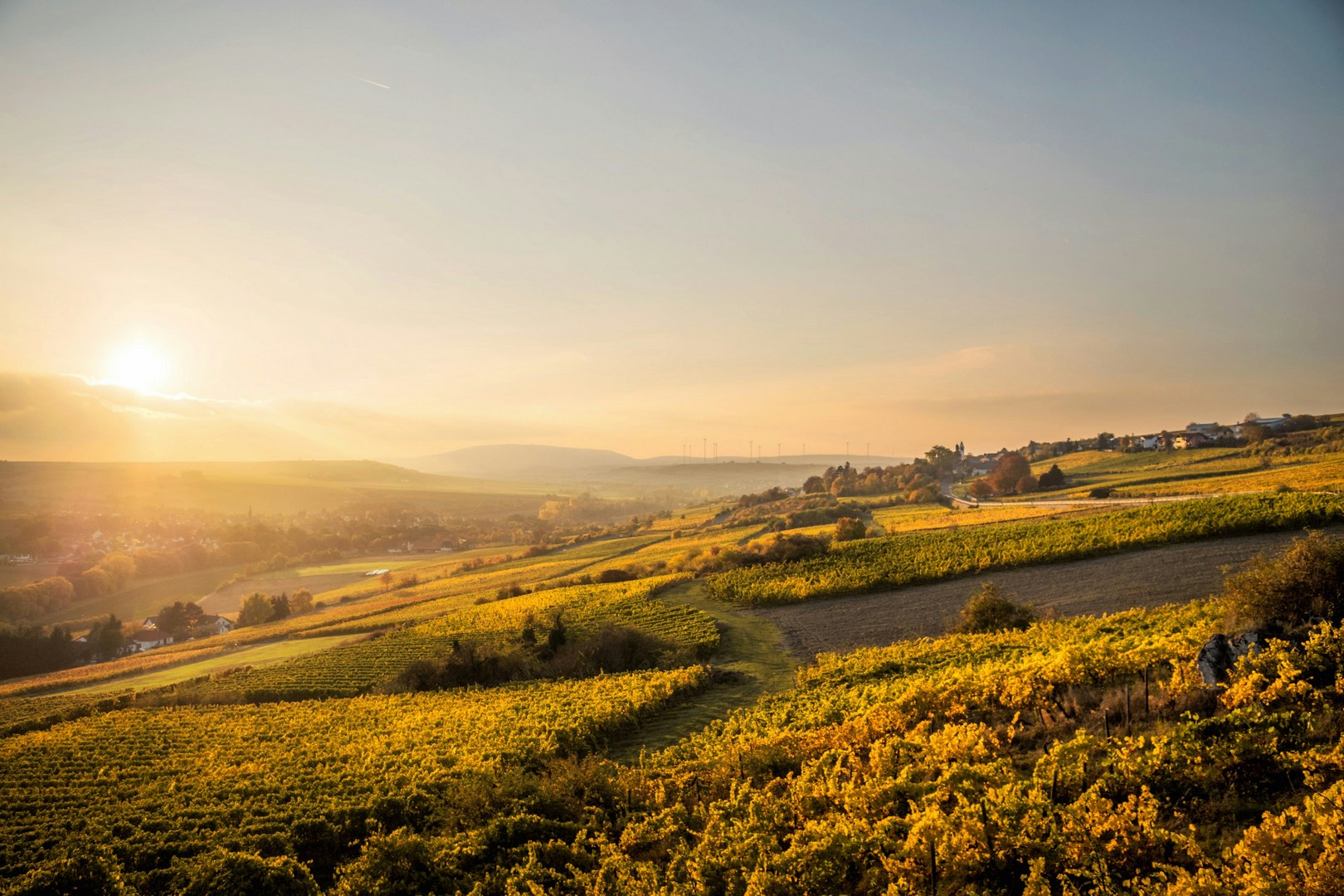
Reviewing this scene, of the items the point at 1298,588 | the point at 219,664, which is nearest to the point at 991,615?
the point at 1298,588

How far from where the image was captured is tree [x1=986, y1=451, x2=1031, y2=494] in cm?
9250

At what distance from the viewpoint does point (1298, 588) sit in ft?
54.0

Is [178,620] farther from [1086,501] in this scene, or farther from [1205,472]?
[1205,472]

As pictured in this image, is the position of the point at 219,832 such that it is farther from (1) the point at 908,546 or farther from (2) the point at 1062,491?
(2) the point at 1062,491

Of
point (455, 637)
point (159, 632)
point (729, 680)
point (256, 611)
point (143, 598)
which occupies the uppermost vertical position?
point (729, 680)

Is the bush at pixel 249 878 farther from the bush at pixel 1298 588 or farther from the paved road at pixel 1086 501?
the paved road at pixel 1086 501

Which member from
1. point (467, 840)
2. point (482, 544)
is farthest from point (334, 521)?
point (467, 840)

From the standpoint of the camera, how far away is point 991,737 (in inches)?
489

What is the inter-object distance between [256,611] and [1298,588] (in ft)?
334

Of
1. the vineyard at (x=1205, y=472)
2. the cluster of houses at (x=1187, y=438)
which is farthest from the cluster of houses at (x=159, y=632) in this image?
the cluster of houses at (x=1187, y=438)

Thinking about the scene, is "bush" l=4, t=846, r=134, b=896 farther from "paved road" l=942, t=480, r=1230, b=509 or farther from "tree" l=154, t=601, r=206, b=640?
"tree" l=154, t=601, r=206, b=640

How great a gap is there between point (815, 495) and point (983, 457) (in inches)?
3543

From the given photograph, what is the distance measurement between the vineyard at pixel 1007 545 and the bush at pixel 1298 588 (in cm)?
2411

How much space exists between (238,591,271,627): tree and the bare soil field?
7559 centimetres
